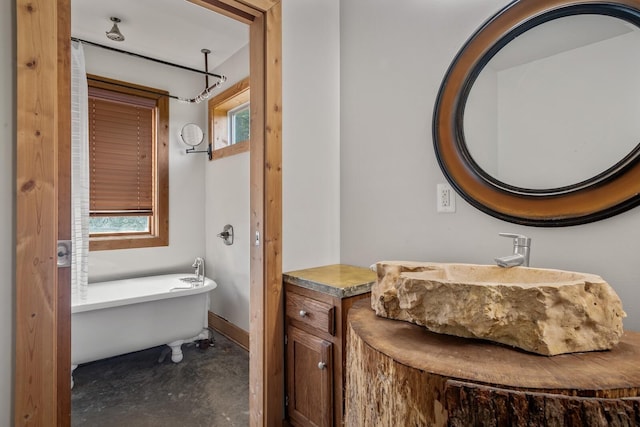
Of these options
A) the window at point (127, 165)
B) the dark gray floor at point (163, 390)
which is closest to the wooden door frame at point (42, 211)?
the dark gray floor at point (163, 390)

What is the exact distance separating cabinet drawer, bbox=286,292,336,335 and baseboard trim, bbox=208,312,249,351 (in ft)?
4.46

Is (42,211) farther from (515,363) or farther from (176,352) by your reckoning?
(176,352)

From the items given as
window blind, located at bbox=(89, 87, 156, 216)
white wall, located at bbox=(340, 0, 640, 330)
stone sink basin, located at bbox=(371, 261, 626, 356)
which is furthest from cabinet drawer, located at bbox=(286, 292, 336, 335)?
window blind, located at bbox=(89, 87, 156, 216)

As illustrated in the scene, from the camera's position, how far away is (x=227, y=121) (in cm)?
332

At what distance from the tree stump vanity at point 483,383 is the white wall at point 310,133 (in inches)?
39.1

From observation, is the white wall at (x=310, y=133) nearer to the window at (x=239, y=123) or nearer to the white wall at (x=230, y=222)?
the white wall at (x=230, y=222)

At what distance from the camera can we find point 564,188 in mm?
1160

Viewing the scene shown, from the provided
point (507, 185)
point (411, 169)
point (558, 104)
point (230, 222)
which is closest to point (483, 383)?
point (507, 185)

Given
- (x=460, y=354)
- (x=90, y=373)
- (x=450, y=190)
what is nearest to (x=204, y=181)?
(x=90, y=373)

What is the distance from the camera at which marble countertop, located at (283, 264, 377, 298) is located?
1.42 meters

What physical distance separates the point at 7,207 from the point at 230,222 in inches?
76.4

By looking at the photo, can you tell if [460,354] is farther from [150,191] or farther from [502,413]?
[150,191]

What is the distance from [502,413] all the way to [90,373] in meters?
2.72

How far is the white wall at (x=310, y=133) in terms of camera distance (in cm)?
176
